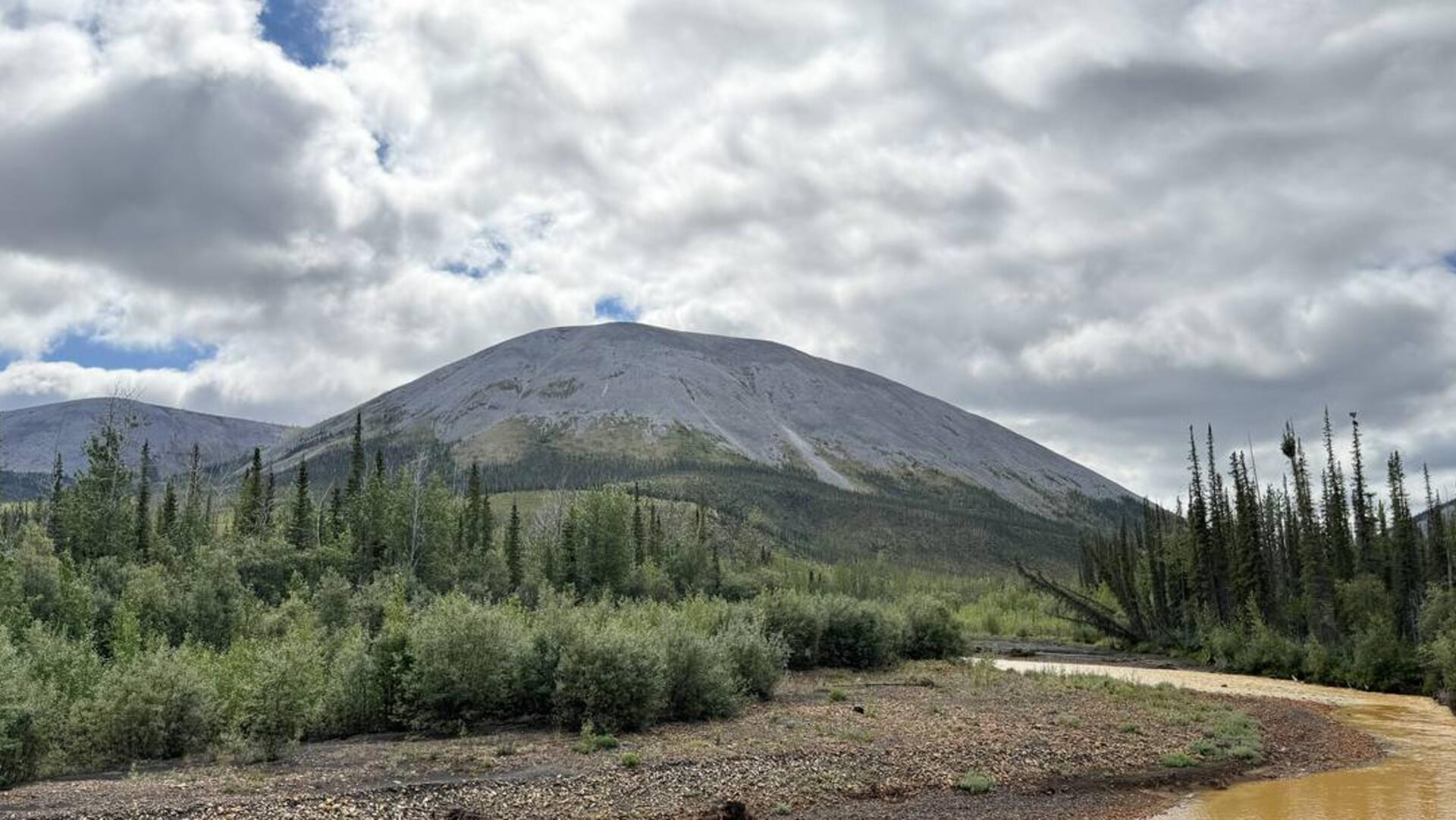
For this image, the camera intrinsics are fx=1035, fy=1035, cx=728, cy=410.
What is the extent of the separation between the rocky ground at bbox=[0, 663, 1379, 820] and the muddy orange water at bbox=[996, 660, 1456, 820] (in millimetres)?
896

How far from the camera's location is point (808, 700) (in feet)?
123

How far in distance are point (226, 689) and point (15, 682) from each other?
5.43 m

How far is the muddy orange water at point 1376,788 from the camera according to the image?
2411 centimetres

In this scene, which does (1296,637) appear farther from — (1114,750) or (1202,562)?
(1114,750)

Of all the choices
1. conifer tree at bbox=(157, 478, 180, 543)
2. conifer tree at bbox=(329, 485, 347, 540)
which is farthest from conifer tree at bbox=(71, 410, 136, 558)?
conifer tree at bbox=(329, 485, 347, 540)

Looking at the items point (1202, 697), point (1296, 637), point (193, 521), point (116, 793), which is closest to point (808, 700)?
point (1202, 697)

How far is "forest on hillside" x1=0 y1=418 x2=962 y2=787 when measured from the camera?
2564 centimetres

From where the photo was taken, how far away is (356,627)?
3562 centimetres

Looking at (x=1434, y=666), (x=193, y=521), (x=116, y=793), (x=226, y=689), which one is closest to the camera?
(x=116, y=793)

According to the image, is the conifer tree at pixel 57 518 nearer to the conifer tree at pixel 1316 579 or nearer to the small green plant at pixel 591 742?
the small green plant at pixel 591 742

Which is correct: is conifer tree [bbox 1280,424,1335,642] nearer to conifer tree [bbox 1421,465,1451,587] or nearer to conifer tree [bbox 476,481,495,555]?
conifer tree [bbox 1421,465,1451,587]

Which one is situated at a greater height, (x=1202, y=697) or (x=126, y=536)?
(x=126, y=536)

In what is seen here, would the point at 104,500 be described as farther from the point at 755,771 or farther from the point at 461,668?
the point at 755,771

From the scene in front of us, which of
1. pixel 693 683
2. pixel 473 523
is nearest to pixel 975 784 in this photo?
pixel 693 683
